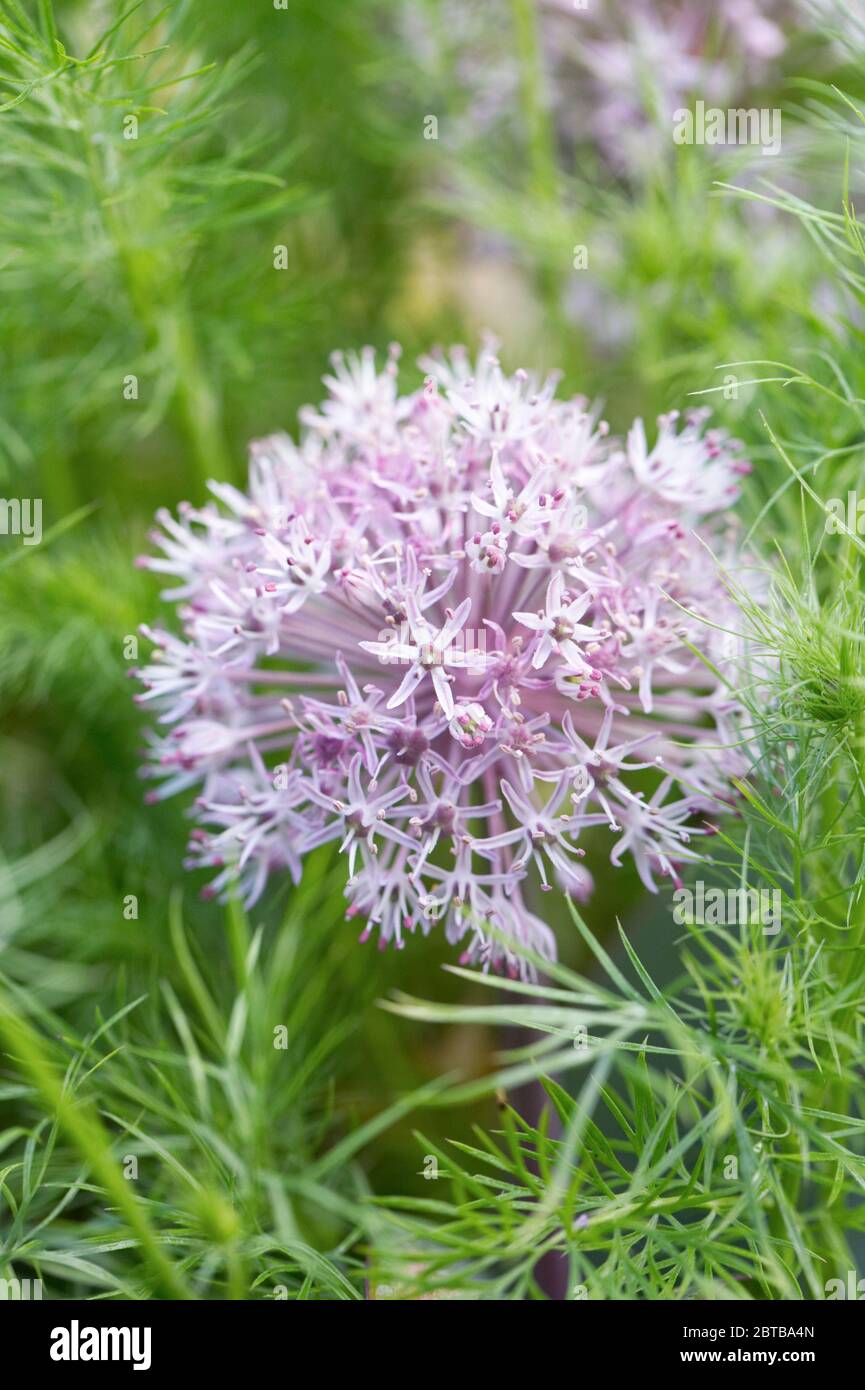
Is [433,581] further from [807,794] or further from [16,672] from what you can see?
[16,672]

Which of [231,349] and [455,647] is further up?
[231,349]

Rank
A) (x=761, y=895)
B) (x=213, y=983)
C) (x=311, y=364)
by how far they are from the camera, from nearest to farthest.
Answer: (x=761, y=895) → (x=213, y=983) → (x=311, y=364)

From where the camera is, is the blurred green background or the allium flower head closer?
the allium flower head

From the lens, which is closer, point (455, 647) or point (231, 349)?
point (455, 647)

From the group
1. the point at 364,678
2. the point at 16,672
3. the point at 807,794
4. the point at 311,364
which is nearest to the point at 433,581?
the point at 364,678

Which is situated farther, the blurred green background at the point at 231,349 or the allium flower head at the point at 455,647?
the blurred green background at the point at 231,349

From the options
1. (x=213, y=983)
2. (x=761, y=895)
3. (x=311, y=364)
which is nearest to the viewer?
(x=761, y=895)

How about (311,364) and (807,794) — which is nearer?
(807,794)
